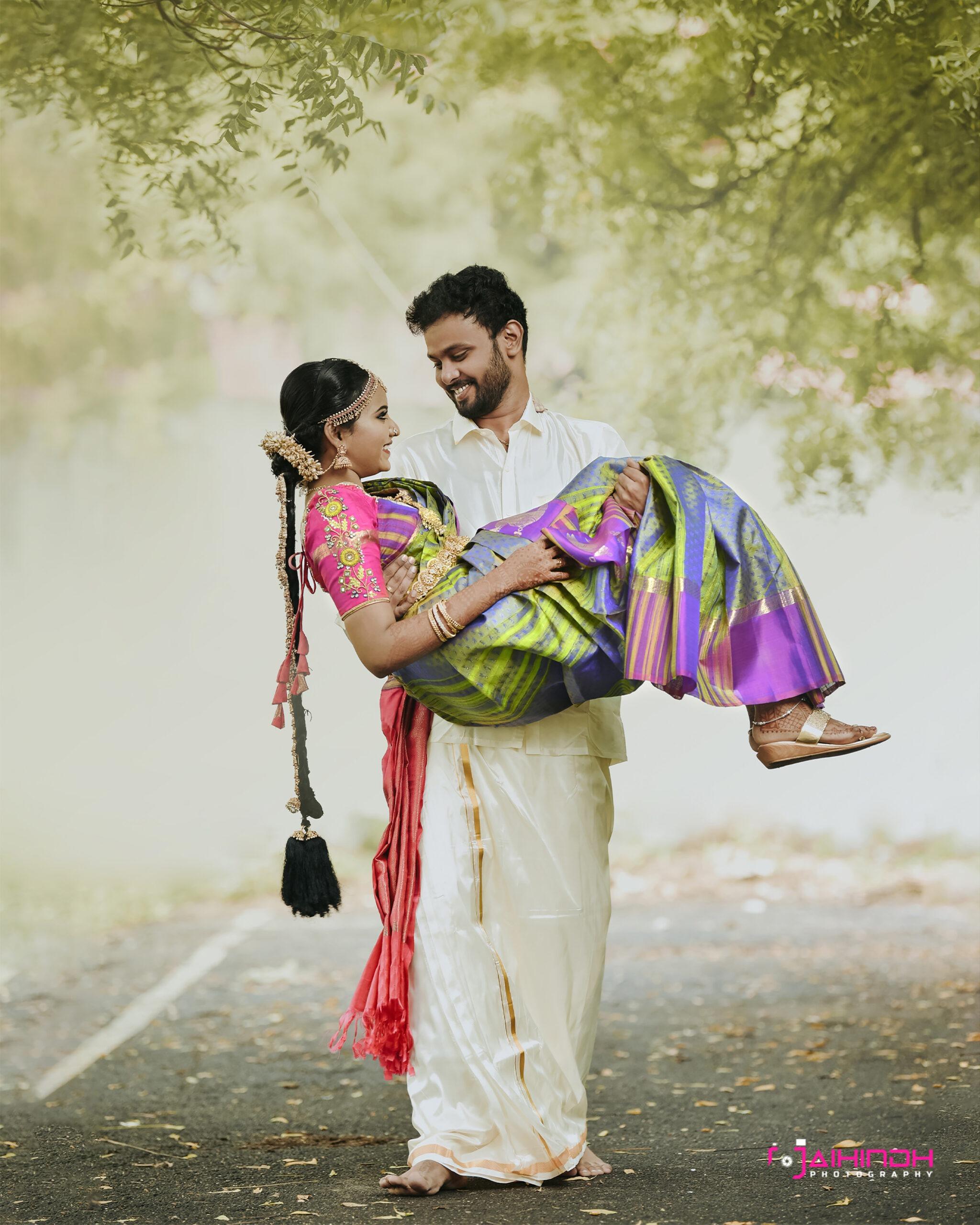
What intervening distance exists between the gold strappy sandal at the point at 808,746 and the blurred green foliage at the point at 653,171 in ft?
7.14

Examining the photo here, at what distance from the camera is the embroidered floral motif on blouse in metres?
2.74

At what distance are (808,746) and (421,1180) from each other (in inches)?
→ 47.6

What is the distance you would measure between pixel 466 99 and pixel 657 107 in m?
1.51

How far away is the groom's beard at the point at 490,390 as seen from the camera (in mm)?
3166

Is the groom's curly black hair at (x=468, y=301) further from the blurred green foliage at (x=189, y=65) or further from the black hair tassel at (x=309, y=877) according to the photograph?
the black hair tassel at (x=309, y=877)

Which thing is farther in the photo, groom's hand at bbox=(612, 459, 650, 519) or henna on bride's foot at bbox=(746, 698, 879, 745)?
groom's hand at bbox=(612, 459, 650, 519)

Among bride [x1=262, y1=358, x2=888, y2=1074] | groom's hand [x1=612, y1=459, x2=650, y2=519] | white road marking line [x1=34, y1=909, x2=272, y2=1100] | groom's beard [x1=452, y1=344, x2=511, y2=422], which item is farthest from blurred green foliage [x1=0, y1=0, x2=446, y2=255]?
white road marking line [x1=34, y1=909, x2=272, y2=1100]

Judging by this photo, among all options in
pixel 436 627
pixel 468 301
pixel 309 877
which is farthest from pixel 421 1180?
pixel 468 301

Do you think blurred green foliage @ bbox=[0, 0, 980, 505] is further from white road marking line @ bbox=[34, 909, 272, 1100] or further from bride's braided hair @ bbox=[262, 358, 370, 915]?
white road marking line @ bbox=[34, 909, 272, 1100]

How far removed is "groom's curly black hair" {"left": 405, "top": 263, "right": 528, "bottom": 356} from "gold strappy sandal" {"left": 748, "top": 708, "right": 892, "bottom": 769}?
117 cm

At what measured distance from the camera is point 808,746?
8.77ft

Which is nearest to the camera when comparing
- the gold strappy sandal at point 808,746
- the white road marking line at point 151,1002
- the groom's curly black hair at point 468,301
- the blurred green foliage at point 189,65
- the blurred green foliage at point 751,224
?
the gold strappy sandal at point 808,746

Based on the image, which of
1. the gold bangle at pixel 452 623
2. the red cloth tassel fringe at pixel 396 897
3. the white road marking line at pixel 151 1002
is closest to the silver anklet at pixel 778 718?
the gold bangle at pixel 452 623

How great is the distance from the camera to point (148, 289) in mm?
8305
